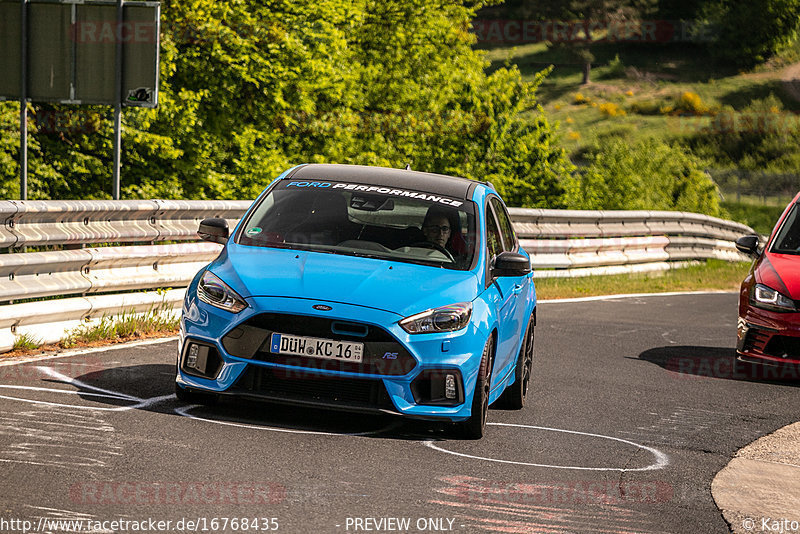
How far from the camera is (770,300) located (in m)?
10.9

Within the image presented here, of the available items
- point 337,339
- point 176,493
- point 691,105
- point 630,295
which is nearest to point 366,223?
point 337,339

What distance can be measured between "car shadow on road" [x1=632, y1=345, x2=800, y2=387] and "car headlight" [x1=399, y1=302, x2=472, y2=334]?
176 inches

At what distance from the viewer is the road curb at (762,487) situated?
5855mm

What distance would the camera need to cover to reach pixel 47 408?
7102 mm

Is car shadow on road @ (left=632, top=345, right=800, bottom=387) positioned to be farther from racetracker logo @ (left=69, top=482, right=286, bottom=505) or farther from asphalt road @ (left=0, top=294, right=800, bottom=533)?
racetracker logo @ (left=69, top=482, right=286, bottom=505)

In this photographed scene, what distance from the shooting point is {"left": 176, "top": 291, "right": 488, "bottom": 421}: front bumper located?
269 inches

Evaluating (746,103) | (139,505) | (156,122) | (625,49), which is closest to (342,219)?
(139,505)

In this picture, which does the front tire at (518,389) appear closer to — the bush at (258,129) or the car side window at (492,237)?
the car side window at (492,237)

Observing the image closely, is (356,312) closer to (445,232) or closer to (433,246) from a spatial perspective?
(433,246)

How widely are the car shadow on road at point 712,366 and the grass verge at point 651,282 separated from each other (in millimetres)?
5062

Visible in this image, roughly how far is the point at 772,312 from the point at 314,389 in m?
5.47

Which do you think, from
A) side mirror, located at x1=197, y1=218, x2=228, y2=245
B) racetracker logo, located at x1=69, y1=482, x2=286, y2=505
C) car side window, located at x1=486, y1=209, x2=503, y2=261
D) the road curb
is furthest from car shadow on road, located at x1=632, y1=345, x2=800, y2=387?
racetracker logo, located at x1=69, y1=482, x2=286, y2=505

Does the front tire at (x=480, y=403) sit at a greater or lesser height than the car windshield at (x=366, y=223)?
lesser

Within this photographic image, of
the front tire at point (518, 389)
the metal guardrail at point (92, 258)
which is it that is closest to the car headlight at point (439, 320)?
the front tire at point (518, 389)
